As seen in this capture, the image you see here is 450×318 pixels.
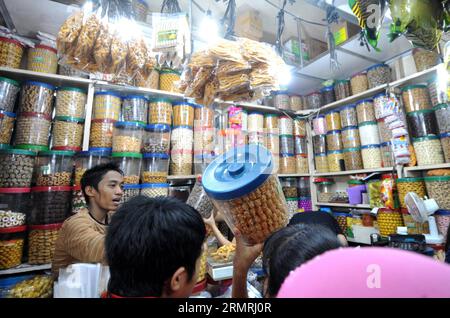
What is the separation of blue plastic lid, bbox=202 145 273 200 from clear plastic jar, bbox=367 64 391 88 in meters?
1.87

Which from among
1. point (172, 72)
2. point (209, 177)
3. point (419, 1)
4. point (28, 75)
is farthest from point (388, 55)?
point (28, 75)

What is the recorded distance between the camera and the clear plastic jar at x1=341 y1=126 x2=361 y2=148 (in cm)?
205

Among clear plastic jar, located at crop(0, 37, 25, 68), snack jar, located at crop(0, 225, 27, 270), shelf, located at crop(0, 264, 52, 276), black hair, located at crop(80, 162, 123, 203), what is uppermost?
clear plastic jar, located at crop(0, 37, 25, 68)

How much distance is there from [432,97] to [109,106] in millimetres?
2338

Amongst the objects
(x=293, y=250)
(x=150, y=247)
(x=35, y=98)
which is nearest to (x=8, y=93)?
(x=35, y=98)

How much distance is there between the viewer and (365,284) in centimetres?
23

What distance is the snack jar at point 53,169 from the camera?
1296 millimetres

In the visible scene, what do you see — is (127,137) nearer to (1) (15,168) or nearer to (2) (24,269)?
(1) (15,168)

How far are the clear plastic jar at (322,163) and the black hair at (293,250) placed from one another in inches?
75.7

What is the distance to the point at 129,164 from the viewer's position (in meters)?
1.54

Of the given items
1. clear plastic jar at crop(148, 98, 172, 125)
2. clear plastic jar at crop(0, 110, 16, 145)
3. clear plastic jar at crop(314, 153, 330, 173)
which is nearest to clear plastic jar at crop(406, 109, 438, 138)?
clear plastic jar at crop(314, 153, 330, 173)

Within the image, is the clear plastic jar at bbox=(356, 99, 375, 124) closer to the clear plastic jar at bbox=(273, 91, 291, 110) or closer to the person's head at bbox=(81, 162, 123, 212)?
the clear plastic jar at bbox=(273, 91, 291, 110)

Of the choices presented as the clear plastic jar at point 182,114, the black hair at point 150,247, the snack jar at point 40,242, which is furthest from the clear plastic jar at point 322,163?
the snack jar at point 40,242

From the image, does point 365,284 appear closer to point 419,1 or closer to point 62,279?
point 62,279
